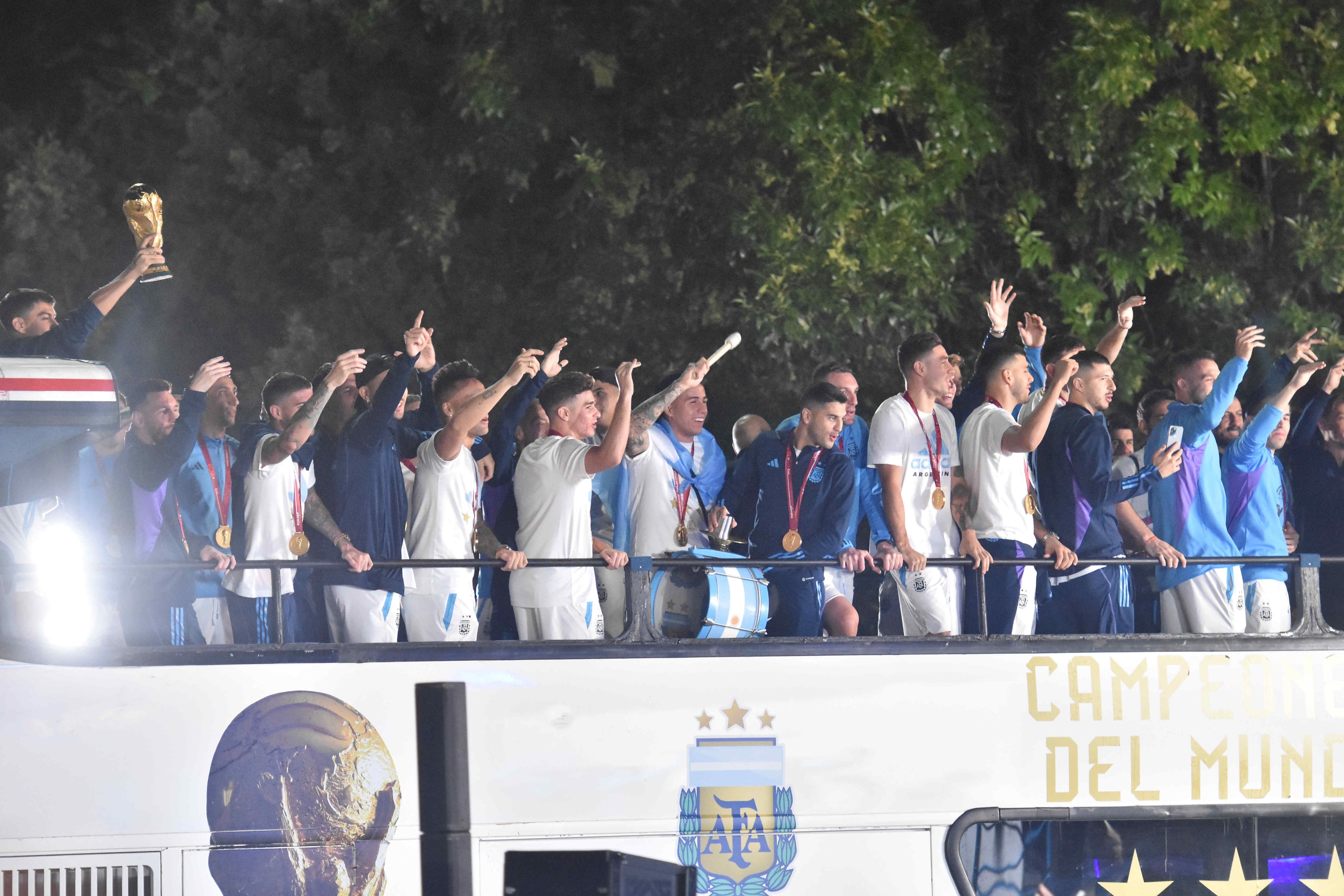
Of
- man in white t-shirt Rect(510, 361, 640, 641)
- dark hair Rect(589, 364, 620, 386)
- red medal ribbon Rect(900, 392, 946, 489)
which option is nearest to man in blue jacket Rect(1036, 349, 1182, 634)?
red medal ribbon Rect(900, 392, 946, 489)

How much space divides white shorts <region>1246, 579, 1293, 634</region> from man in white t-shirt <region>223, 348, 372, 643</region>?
3786mm

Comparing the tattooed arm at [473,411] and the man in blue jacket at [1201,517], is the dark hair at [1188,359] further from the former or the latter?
the tattooed arm at [473,411]

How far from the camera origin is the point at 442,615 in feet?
20.9

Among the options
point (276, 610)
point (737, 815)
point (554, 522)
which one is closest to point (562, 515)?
point (554, 522)

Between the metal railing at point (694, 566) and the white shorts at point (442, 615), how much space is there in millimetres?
298

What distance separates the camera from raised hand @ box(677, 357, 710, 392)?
6602 millimetres

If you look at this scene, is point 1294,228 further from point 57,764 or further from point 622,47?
point 57,764

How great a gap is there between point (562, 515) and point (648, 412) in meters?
0.72

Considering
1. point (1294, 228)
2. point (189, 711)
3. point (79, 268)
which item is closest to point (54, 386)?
point (189, 711)

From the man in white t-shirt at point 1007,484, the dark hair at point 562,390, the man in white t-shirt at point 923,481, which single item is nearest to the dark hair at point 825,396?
the man in white t-shirt at point 923,481

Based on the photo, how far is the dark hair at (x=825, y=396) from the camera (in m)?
6.73

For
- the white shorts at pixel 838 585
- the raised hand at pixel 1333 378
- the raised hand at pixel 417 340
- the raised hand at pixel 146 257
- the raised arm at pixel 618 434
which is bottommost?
the white shorts at pixel 838 585

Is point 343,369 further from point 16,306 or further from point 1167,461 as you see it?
point 1167,461

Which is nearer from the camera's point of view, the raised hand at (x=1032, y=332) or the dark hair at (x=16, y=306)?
the dark hair at (x=16, y=306)
